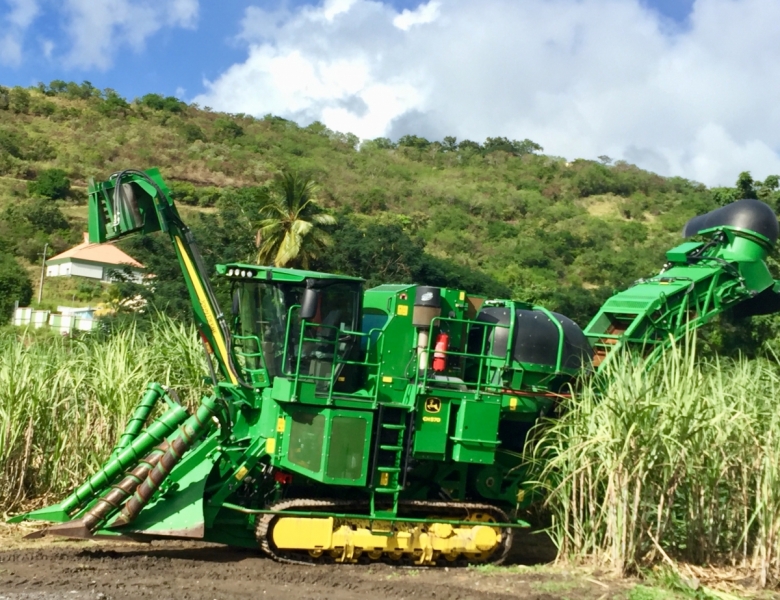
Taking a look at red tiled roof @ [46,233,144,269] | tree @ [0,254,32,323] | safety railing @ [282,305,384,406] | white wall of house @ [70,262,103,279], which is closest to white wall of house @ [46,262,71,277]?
white wall of house @ [70,262,103,279]

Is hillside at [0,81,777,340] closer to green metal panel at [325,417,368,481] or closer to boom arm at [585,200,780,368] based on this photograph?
boom arm at [585,200,780,368]

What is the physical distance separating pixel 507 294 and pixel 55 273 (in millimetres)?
25072

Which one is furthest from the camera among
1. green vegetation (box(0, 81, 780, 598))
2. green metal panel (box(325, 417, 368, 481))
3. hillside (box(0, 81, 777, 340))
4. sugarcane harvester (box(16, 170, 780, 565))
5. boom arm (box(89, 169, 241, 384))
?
hillside (box(0, 81, 777, 340))

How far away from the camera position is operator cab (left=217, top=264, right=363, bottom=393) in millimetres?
8812

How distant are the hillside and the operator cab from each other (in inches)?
791

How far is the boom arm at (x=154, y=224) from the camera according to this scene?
9070mm

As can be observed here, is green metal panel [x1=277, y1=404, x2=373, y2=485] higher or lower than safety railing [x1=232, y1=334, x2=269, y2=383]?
lower

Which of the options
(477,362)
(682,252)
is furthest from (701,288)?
(477,362)

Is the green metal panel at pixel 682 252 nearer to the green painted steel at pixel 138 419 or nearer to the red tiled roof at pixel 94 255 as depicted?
the green painted steel at pixel 138 419

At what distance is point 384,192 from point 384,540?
60.2 m

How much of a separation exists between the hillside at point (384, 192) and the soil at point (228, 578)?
20629mm

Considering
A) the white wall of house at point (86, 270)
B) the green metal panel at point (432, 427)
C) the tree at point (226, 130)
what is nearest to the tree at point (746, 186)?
the green metal panel at point (432, 427)

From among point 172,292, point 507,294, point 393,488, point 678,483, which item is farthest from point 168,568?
point 507,294

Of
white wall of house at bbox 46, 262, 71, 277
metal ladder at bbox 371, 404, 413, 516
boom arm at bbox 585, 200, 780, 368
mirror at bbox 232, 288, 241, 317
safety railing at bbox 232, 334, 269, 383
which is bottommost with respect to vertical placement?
metal ladder at bbox 371, 404, 413, 516
